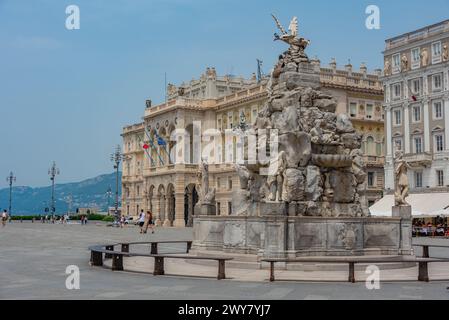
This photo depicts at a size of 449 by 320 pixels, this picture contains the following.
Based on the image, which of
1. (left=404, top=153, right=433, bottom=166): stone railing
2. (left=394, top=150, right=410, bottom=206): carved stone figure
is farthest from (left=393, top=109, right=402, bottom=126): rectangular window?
(left=394, top=150, right=410, bottom=206): carved stone figure

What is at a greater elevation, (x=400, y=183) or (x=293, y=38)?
(x=293, y=38)

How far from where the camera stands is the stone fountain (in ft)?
48.9

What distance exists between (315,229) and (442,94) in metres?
36.5

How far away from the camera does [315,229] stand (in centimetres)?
1505

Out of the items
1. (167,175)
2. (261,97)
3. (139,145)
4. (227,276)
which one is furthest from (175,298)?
(139,145)

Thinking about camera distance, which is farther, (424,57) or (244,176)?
(424,57)

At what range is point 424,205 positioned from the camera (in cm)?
4522

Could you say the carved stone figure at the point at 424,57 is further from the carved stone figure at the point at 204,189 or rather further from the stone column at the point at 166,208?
the carved stone figure at the point at 204,189

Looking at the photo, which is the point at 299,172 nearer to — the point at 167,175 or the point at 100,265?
the point at 100,265

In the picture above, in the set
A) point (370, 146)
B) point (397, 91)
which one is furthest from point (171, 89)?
point (397, 91)

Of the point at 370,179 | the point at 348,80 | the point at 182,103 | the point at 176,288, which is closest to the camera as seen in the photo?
the point at 176,288

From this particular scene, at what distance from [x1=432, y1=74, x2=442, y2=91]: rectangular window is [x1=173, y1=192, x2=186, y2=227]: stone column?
3057 cm

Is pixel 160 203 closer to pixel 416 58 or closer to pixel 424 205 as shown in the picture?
pixel 416 58

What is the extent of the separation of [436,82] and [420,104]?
90.1 inches
